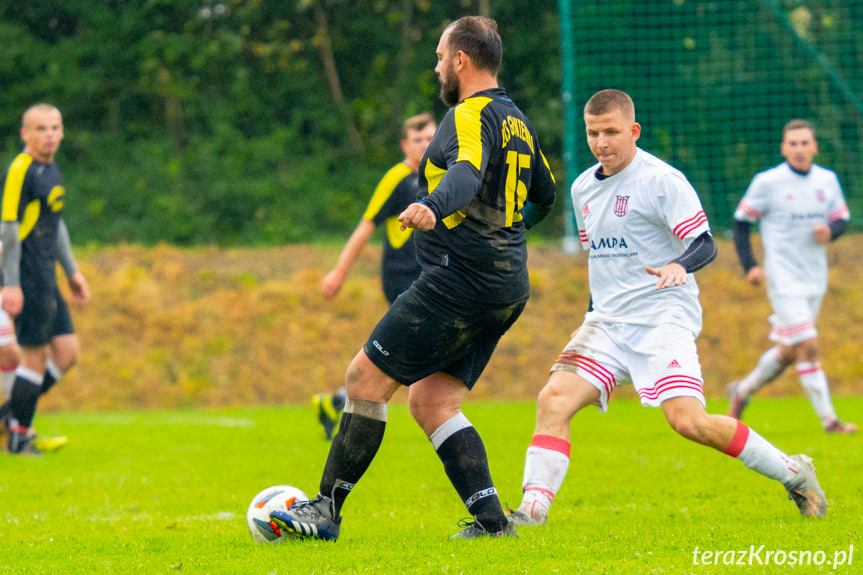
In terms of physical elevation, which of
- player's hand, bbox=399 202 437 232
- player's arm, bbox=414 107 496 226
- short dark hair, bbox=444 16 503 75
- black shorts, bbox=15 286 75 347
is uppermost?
short dark hair, bbox=444 16 503 75

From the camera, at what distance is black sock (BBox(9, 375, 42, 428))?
7.78 metres

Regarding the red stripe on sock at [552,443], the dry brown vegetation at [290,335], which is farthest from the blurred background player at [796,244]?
the dry brown vegetation at [290,335]

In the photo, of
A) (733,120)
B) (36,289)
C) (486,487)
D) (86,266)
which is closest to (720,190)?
(733,120)

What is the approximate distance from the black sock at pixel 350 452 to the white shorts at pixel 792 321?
16.5ft

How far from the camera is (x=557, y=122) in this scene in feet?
55.4

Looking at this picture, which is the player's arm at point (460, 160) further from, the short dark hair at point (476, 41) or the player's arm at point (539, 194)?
the player's arm at point (539, 194)

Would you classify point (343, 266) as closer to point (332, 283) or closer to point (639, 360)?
point (332, 283)

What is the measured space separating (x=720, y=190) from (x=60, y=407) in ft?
30.0

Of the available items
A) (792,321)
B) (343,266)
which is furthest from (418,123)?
(792,321)

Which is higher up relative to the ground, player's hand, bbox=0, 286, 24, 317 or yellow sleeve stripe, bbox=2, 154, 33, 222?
yellow sleeve stripe, bbox=2, 154, 33, 222

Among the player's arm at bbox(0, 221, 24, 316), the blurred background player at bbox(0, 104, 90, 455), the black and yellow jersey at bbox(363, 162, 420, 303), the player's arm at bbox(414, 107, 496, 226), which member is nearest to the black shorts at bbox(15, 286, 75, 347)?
the blurred background player at bbox(0, 104, 90, 455)

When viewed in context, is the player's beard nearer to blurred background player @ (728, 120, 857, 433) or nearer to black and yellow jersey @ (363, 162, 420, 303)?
black and yellow jersey @ (363, 162, 420, 303)

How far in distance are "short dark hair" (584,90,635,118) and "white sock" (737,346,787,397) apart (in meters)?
4.24

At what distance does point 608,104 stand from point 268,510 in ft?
7.79
